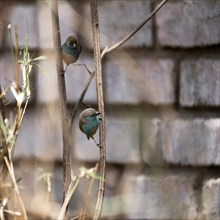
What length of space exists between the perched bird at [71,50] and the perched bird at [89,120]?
108mm

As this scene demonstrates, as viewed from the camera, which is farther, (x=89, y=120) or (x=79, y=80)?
(x=79, y=80)

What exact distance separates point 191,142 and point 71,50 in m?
0.38

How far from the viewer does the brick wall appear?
1.06 m

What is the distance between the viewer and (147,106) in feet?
3.61

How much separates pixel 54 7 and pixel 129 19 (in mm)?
405

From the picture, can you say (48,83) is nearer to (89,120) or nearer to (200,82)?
(200,82)

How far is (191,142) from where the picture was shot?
3.54 ft

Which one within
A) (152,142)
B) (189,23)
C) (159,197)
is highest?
(189,23)

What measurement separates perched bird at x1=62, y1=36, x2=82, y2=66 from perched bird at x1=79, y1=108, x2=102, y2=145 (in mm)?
108

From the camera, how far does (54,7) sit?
0.71 meters

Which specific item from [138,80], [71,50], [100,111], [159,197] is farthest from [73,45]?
[159,197]

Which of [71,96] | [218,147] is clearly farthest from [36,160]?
[218,147]

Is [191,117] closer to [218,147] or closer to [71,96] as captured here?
[218,147]

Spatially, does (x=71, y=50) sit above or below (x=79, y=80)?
above
